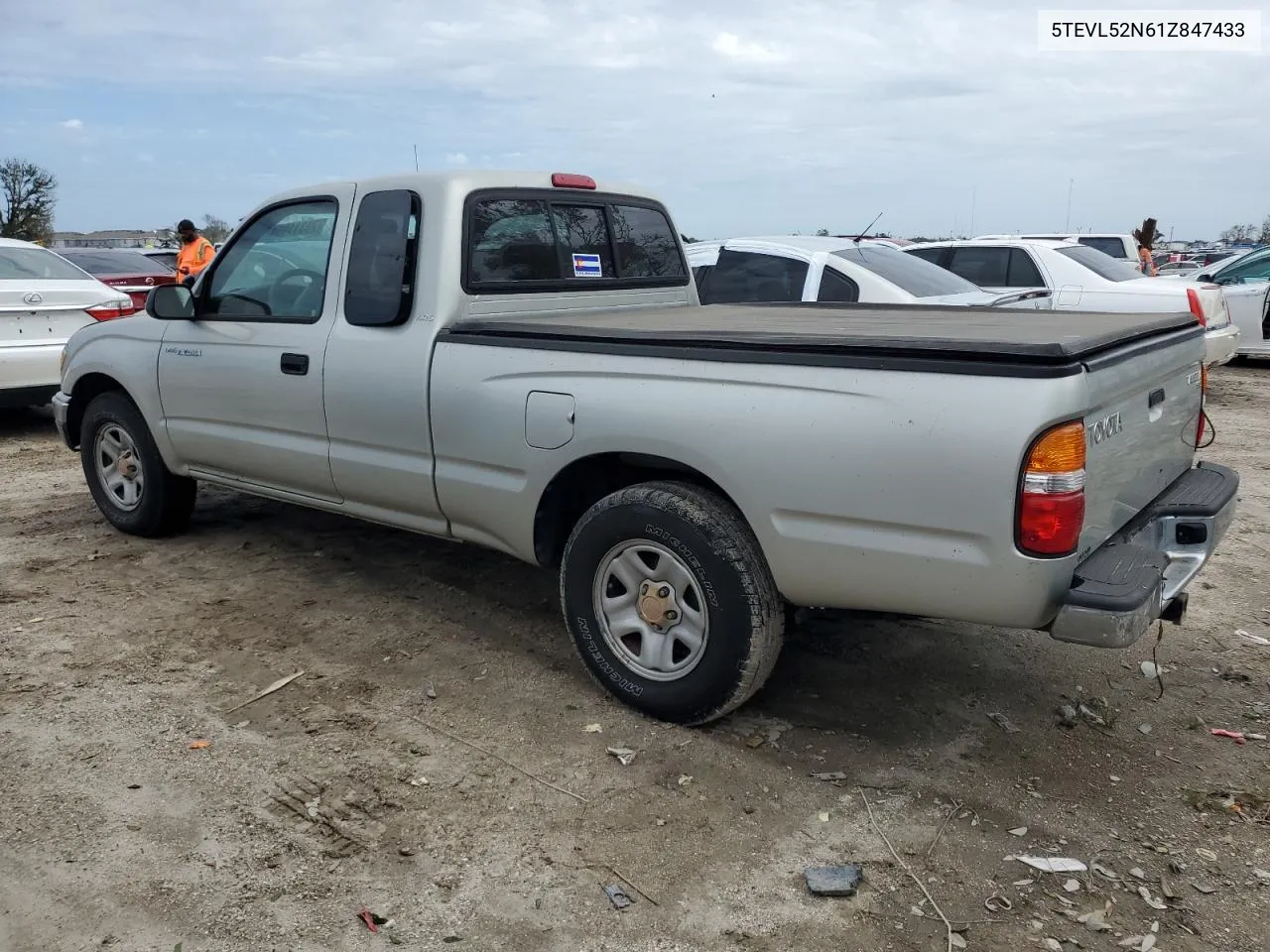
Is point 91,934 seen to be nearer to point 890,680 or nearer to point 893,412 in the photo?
point 893,412

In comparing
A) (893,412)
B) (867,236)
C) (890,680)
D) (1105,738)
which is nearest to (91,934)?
(893,412)

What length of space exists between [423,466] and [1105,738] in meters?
2.66

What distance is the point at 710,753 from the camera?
3477 mm

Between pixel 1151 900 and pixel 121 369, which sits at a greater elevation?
pixel 121 369

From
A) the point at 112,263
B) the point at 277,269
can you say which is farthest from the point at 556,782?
the point at 112,263

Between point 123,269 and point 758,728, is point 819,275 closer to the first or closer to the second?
Result: point 758,728

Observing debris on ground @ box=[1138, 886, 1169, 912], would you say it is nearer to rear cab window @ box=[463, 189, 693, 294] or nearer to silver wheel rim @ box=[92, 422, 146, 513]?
rear cab window @ box=[463, 189, 693, 294]

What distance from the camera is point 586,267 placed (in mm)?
4820

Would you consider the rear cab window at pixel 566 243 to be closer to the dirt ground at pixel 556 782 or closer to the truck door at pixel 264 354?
the truck door at pixel 264 354

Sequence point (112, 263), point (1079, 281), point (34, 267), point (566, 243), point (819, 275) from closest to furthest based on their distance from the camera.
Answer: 1. point (566, 243)
2. point (819, 275)
3. point (34, 267)
4. point (1079, 281)
5. point (112, 263)

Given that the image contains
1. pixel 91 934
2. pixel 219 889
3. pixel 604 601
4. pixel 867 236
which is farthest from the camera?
pixel 867 236

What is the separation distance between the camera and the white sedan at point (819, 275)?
748 centimetres

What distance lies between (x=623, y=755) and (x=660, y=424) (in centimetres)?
109

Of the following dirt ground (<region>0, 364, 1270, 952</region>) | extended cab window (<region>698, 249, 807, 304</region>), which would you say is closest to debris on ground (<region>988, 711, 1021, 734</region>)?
dirt ground (<region>0, 364, 1270, 952</region>)
